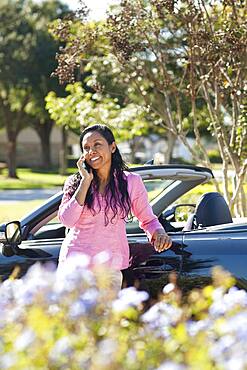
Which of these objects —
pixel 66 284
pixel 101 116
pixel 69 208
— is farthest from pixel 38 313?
pixel 101 116

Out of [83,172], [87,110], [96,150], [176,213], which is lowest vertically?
[176,213]

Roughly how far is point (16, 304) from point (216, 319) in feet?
2.66

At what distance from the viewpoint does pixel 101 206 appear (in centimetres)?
450

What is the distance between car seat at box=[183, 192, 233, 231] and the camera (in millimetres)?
5688

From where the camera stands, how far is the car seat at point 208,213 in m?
5.69

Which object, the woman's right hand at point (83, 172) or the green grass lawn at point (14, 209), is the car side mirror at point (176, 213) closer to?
the woman's right hand at point (83, 172)

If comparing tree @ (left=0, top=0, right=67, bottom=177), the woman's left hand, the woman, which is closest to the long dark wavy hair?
the woman

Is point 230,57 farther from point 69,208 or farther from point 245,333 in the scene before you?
point 245,333

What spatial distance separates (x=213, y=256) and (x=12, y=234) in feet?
4.37

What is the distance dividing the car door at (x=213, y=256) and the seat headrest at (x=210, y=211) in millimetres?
552

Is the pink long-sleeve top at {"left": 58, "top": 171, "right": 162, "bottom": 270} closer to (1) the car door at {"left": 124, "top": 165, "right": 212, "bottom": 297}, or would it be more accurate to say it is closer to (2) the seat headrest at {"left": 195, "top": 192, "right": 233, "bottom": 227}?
(1) the car door at {"left": 124, "top": 165, "right": 212, "bottom": 297}

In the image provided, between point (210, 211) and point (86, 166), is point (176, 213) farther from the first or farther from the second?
point (86, 166)

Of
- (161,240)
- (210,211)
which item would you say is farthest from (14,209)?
(161,240)

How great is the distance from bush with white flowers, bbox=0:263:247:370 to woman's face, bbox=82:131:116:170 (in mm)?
1298
